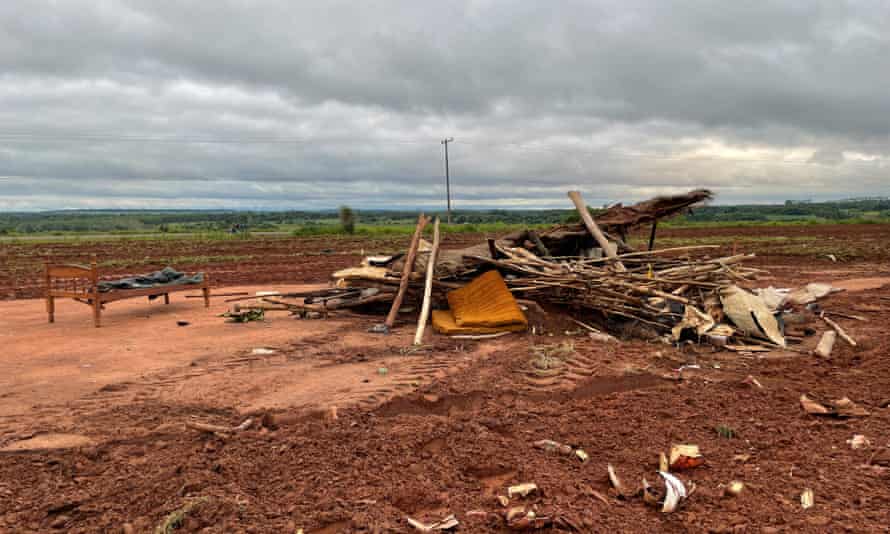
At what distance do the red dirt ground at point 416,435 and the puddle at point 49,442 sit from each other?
0.06 ft

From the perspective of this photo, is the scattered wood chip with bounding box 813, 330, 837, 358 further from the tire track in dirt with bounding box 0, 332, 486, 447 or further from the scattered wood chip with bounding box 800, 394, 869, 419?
the tire track in dirt with bounding box 0, 332, 486, 447

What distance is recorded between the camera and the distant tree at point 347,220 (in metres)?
45.9

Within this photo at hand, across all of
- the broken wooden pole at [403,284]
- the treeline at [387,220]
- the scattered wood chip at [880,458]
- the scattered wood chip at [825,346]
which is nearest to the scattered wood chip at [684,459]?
the scattered wood chip at [880,458]

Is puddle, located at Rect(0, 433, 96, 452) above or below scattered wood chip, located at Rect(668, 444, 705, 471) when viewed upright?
above

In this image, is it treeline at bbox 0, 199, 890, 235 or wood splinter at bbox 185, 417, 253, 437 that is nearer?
wood splinter at bbox 185, 417, 253, 437

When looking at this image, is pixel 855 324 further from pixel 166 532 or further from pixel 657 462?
pixel 166 532

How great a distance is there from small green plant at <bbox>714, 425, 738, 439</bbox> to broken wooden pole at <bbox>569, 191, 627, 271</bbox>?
460 centimetres

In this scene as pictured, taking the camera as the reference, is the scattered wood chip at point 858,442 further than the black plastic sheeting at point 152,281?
No

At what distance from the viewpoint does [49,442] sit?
A: 416 cm

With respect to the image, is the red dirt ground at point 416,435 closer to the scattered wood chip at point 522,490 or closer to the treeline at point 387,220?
the scattered wood chip at point 522,490

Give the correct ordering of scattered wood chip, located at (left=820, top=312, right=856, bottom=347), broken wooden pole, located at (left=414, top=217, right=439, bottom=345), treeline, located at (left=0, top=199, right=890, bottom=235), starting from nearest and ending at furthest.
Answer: scattered wood chip, located at (left=820, top=312, right=856, bottom=347)
broken wooden pole, located at (left=414, top=217, right=439, bottom=345)
treeline, located at (left=0, top=199, right=890, bottom=235)

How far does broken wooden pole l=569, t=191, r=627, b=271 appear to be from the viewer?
30.0 ft

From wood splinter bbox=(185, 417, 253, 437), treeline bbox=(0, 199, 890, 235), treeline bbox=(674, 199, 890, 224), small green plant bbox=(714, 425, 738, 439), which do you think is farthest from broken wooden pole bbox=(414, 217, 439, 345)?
treeline bbox=(674, 199, 890, 224)

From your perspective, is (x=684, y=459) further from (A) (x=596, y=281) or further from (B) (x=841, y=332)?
(B) (x=841, y=332)
